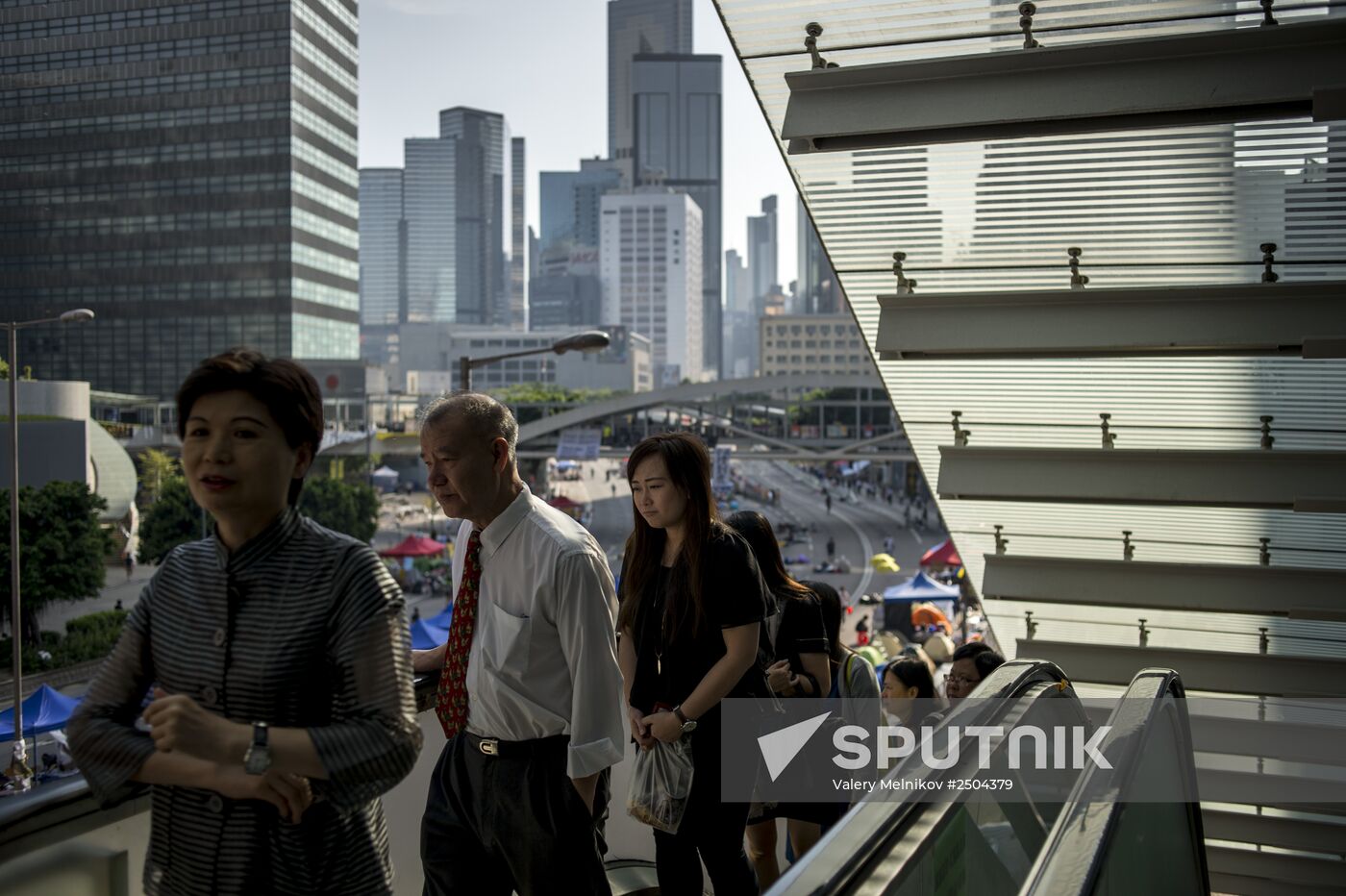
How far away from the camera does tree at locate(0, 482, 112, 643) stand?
27859 mm

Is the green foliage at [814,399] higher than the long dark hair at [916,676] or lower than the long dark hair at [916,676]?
higher

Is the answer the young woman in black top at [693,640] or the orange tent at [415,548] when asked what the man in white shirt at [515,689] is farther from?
the orange tent at [415,548]

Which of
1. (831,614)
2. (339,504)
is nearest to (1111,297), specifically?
(831,614)

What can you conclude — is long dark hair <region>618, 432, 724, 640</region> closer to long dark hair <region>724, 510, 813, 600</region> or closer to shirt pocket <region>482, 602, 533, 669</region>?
long dark hair <region>724, 510, 813, 600</region>

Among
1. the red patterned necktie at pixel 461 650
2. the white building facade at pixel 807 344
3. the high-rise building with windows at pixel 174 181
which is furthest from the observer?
the white building facade at pixel 807 344

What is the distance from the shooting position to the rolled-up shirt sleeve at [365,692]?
150 centimetres

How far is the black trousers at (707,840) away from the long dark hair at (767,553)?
64 centimetres

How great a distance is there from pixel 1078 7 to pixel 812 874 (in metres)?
3.05

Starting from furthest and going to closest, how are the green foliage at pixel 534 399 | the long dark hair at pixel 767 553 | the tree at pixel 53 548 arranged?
the green foliage at pixel 534 399 → the tree at pixel 53 548 → the long dark hair at pixel 767 553

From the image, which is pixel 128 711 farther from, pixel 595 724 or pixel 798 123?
pixel 798 123

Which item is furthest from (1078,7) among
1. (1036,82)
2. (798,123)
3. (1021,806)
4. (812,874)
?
(812,874)
